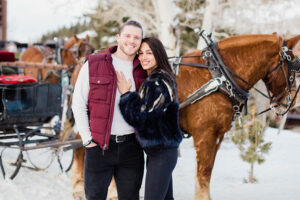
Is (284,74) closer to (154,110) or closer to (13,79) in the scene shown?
(154,110)

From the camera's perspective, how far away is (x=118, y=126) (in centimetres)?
226

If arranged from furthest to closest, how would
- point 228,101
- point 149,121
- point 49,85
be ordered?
1. point 49,85
2. point 228,101
3. point 149,121

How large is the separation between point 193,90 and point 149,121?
4.35 ft

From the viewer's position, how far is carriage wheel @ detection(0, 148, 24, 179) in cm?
480

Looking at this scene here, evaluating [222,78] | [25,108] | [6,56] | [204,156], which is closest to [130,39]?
[222,78]

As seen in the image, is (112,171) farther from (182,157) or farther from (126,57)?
(182,157)

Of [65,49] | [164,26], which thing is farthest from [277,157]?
[65,49]

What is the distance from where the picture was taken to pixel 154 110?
7.00 ft

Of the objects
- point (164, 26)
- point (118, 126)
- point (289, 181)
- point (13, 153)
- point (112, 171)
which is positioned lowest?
point (13, 153)

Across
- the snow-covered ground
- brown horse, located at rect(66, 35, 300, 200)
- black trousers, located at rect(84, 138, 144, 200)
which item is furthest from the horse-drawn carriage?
black trousers, located at rect(84, 138, 144, 200)

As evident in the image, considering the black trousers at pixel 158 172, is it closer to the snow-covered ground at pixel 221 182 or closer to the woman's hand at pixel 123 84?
the woman's hand at pixel 123 84

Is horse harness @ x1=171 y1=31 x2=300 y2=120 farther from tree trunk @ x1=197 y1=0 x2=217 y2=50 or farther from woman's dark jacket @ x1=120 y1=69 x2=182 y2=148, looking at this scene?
tree trunk @ x1=197 y1=0 x2=217 y2=50

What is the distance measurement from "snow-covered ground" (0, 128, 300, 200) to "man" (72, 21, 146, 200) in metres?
2.28

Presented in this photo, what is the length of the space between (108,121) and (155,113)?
32 cm
